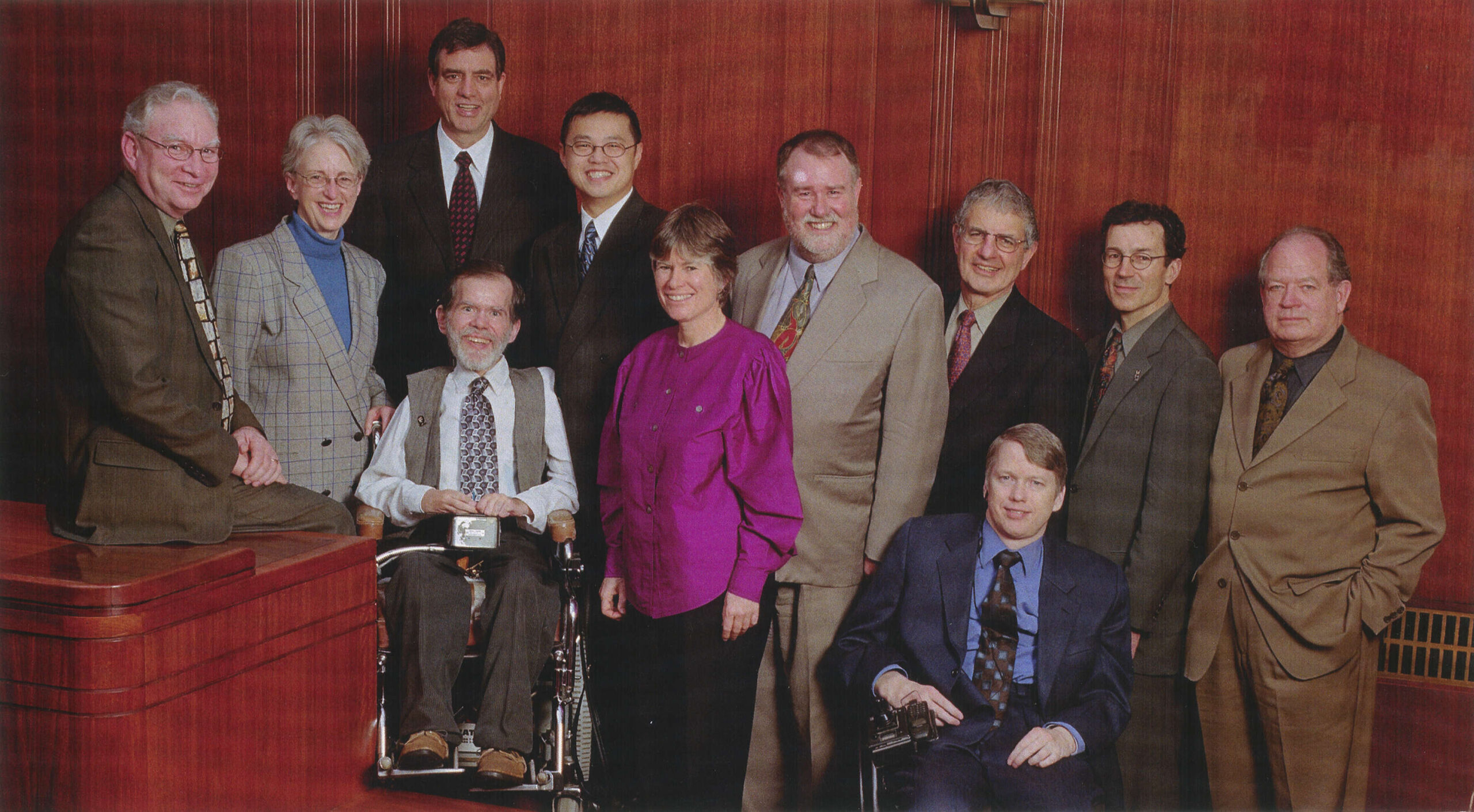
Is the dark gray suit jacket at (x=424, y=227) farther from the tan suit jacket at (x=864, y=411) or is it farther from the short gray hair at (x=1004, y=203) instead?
the short gray hair at (x=1004, y=203)

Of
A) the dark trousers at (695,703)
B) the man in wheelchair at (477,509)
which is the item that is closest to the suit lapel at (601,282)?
the man in wheelchair at (477,509)

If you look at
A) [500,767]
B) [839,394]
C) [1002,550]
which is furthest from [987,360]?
[500,767]

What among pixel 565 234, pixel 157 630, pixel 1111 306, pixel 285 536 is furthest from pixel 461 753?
pixel 1111 306

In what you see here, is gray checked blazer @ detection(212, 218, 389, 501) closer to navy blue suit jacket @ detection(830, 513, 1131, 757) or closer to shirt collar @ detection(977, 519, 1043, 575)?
navy blue suit jacket @ detection(830, 513, 1131, 757)

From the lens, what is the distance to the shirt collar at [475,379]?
2.97 m

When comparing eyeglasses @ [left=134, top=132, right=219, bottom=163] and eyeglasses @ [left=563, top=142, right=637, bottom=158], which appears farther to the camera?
eyeglasses @ [left=563, top=142, right=637, bottom=158]

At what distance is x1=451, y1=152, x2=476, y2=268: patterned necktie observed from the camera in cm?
342

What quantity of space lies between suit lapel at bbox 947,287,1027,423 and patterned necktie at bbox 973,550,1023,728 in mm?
484

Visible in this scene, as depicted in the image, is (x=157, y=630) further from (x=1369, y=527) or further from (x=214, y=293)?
(x=1369, y=527)

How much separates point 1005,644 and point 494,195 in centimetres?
203

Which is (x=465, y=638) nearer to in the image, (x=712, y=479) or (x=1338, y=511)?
(x=712, y=479)

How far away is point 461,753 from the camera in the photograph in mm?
2844

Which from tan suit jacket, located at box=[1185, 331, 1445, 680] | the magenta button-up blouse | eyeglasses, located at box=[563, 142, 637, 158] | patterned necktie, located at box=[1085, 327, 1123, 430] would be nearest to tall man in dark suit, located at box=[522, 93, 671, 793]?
eyeglasses, located at box=[563, 142, 637, 158]

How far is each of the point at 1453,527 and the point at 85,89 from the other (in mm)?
4990
